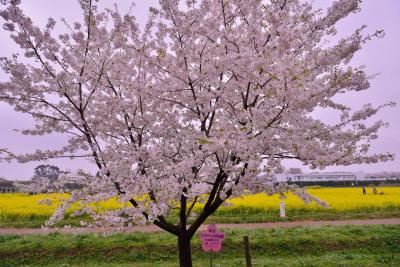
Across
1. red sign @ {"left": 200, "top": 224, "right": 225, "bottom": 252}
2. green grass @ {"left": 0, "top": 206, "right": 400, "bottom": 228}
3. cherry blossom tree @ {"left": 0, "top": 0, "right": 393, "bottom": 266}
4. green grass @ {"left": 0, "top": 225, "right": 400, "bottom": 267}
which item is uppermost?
cherry blossom tree @ {"left": 0, "top": 0, "right": 393, "bottom": 266}

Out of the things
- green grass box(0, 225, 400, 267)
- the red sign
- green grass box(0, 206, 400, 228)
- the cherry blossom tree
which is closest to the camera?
the cherry blossom tree

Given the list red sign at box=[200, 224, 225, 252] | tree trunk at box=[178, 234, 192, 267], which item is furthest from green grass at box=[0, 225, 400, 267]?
tree trunk at box=[178, 234, 192, 267]

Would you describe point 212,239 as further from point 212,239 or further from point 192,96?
point 192,96

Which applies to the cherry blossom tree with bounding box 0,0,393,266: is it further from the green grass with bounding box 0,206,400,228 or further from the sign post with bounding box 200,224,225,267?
the green grass with bounding box 0,206,400,228

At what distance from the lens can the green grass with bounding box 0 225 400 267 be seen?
11.8m

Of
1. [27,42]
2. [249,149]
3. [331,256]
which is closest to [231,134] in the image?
[249,149]

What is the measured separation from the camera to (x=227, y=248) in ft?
42.0

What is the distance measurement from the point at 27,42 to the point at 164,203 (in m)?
3.46

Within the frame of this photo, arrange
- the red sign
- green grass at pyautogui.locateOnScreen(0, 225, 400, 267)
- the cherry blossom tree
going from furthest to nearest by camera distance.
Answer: green grass at pyautogui.locateOnScreen(0, 225, 400, 267), the red sign, the cherry blossom tree

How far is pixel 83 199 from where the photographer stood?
6301 mm

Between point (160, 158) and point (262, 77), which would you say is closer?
point (262, 77)

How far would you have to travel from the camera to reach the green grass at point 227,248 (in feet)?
38.9

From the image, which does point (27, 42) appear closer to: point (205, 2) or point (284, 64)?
point (205, 2)

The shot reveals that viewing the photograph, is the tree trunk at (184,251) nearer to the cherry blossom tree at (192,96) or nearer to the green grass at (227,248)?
the cherry blossom tree at (192,96)
